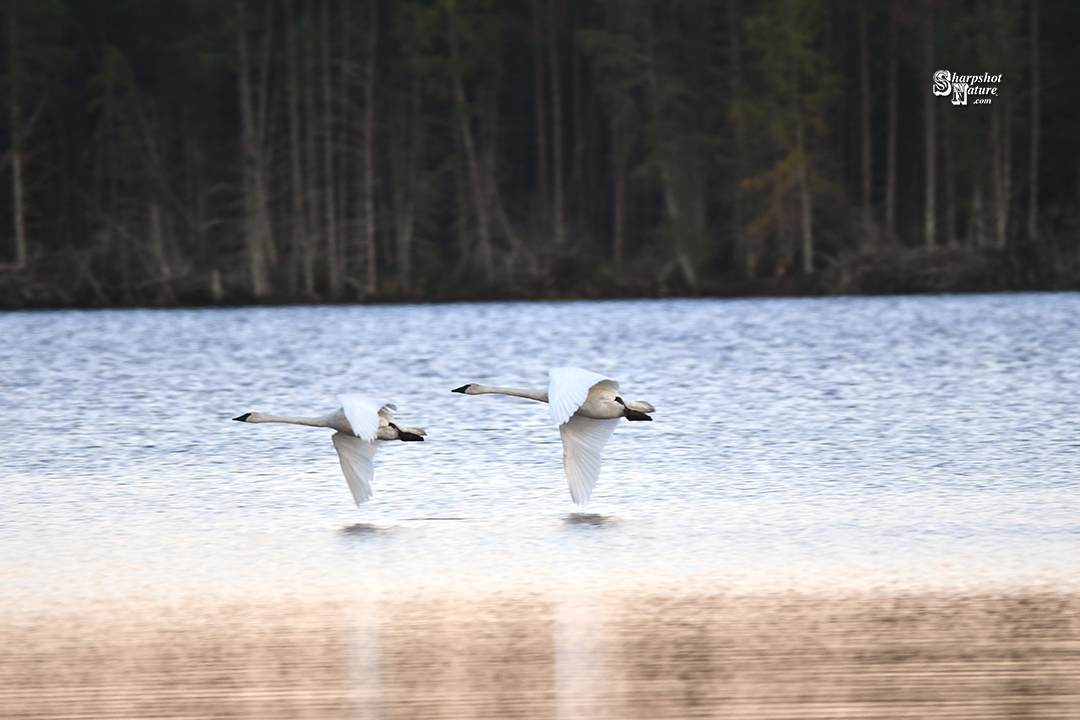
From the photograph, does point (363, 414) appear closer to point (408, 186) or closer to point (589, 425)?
point (589, 425)

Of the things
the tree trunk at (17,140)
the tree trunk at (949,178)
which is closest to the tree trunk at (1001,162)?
the tree trunk at (949,178)

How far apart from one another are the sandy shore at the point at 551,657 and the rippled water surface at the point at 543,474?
0.57 m

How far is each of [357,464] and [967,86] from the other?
1455 inches

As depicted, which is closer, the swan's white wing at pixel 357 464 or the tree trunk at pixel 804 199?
the swan's white wing at pixel 357 464

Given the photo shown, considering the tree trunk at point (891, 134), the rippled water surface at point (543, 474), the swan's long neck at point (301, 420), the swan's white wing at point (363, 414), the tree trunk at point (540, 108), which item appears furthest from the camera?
the tree trunk at point (540, 108)

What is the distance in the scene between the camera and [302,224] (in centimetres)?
4581

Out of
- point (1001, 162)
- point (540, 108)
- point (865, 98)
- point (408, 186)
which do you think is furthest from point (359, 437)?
point (540, 108)

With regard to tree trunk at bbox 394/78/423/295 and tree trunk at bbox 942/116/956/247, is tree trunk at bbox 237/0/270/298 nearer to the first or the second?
tree trunk at bbox 394/78/423/295

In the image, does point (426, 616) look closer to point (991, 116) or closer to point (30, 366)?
point (30, 366)

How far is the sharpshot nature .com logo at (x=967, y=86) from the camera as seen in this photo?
42.8 m

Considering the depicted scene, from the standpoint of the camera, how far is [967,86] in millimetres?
43656

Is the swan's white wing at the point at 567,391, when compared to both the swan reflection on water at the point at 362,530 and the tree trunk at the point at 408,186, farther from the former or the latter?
the tree trunk at the point at 408,186

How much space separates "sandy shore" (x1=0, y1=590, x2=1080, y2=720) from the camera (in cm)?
603

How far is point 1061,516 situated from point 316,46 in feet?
127
